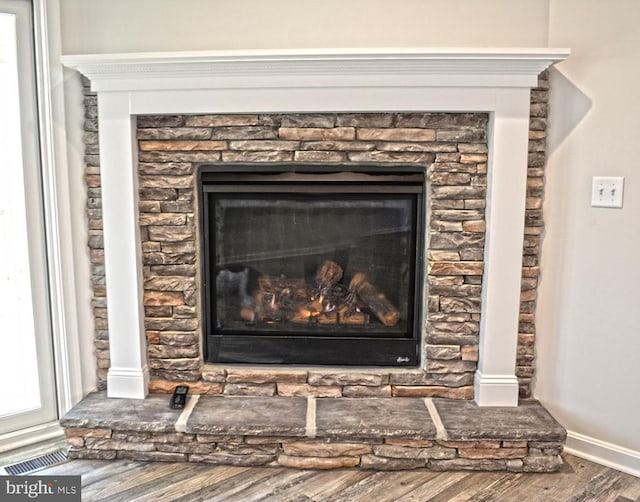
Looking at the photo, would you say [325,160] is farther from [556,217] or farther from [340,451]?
[340,451]

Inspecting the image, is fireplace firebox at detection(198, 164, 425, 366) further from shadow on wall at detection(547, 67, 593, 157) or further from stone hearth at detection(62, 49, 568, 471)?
shadow on wall at detection(547, 67, 593, 157)

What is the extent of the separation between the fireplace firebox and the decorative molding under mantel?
35cm

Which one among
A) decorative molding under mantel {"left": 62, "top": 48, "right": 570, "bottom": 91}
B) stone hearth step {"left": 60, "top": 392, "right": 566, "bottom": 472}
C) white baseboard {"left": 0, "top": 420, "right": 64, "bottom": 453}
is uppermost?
decorative molding under mantel {"left": 62, "top": 48, "right": 570, "bottom": 91}

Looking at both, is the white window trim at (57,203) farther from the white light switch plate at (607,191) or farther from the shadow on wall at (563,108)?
the white light switch plate at (607,191)

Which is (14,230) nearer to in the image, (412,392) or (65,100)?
(65,100)

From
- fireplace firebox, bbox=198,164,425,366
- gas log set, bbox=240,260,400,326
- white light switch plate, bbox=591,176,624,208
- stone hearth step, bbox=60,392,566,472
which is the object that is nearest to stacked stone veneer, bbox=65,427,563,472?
Answer: stone hearth step, bbox=60,392,566,472

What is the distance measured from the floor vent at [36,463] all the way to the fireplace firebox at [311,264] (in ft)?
2.30

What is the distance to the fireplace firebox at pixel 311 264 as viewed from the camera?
7.50ft

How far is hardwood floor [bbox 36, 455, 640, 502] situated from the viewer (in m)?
1.97

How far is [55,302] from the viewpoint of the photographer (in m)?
2.35

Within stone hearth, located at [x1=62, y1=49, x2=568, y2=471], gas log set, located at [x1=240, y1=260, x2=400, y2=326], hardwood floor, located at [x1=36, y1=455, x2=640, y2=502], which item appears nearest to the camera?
hardwood floor, located at [x1=36, y1=455, x2=640, y2=502]

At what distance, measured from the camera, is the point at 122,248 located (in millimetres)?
2266

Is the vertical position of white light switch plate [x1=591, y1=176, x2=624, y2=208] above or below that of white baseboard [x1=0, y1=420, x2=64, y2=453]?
above

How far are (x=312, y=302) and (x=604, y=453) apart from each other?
1340mm
